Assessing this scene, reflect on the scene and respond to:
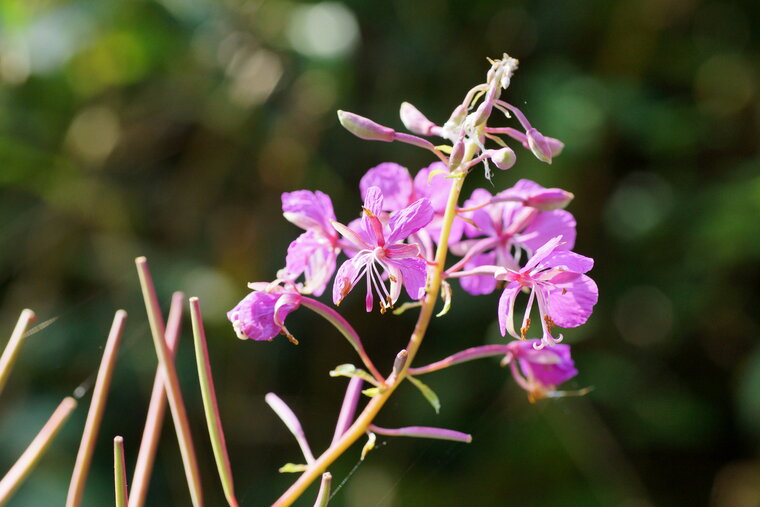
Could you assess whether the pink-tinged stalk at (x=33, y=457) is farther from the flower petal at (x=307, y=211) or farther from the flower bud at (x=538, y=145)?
the flower bud at (x=538, y=145)

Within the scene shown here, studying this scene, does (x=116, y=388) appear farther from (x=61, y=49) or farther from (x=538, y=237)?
(x=538, y=237)

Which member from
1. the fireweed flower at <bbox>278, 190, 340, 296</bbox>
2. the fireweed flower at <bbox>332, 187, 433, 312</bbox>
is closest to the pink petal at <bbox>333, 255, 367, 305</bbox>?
the fireweed flower at <bbox>332, 187, 433, 312</bbox>

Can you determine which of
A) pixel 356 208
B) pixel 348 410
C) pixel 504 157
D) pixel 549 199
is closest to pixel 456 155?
pixel 504 157

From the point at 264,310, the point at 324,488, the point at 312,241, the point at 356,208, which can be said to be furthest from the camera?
the point at 356,208

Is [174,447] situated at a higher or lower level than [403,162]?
lower

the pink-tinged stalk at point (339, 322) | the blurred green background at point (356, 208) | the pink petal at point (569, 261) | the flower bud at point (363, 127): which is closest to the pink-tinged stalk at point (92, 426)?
the pink-tinged stalk at point (339, 322)

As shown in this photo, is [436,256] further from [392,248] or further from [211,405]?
[211,405]

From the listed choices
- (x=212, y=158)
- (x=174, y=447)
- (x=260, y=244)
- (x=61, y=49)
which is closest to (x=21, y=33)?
(x=61, y=49)
